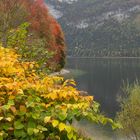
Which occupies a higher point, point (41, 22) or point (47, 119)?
point (41, 22)

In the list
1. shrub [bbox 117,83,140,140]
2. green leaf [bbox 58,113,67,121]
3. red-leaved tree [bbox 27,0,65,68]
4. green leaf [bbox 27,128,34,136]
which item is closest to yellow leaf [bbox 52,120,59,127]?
green leaf [bbox 58,113,67,121]

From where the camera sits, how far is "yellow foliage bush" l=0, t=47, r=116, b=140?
269 inches

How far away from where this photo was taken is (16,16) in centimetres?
2105

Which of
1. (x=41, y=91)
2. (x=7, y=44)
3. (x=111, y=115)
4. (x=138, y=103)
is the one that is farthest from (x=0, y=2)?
(x=111, y=115)

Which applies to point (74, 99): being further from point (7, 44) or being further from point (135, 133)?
point (135, 133)

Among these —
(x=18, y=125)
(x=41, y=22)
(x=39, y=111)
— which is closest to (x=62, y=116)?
(x=39, y=111)

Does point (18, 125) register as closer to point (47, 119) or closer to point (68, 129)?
point (47, 119)

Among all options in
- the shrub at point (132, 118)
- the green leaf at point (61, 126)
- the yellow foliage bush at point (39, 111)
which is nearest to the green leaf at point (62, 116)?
the yellow foliage bush at point (39, 111)

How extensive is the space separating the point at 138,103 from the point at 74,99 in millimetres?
47396

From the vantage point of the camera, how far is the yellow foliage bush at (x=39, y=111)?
684cm

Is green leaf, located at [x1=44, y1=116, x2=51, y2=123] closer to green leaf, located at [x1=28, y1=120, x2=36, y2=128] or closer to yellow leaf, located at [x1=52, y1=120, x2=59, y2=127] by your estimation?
yellow leaf, located at [x1=52, y1=120, x2=59, y2=127]

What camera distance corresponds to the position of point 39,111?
23.6 ft

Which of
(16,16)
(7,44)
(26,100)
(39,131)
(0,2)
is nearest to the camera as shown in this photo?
(39,131)

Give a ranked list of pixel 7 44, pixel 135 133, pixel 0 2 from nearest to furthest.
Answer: pixel 7 44
pixel 0 2
pixel 135 133
